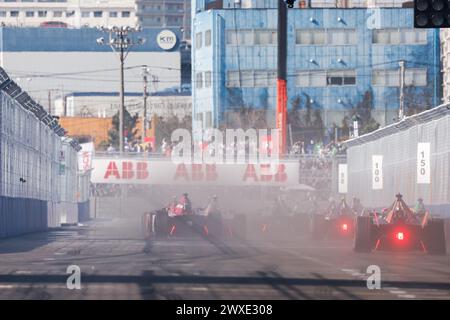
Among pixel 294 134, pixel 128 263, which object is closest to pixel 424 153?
pixel 128 263

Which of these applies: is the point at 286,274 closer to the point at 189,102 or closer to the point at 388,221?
the point at 388,221

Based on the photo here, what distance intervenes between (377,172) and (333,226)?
51.0 feet

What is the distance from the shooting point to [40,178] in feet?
206

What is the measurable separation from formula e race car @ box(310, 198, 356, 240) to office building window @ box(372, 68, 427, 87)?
49.1m

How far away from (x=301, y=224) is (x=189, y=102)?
79449mm

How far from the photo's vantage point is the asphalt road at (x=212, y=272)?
67.5 feet

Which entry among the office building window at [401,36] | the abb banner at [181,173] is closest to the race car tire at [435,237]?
the abb banner at [181,173]

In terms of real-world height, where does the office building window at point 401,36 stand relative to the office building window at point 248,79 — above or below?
above

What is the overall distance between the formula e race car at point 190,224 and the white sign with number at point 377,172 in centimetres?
1371

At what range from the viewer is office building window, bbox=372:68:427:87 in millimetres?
98625

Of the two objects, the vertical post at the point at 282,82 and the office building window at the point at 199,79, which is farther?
the office building window at the point at 199,79

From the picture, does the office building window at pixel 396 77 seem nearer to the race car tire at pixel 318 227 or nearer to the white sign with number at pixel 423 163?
the white sign with number at pixel 423 163

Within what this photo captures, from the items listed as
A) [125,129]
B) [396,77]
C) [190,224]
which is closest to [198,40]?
[396,77]

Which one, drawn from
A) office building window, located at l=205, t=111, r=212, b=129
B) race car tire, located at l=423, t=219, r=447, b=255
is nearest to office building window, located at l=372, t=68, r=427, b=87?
office building window, located at l=205, t=111, r=212, b=129
